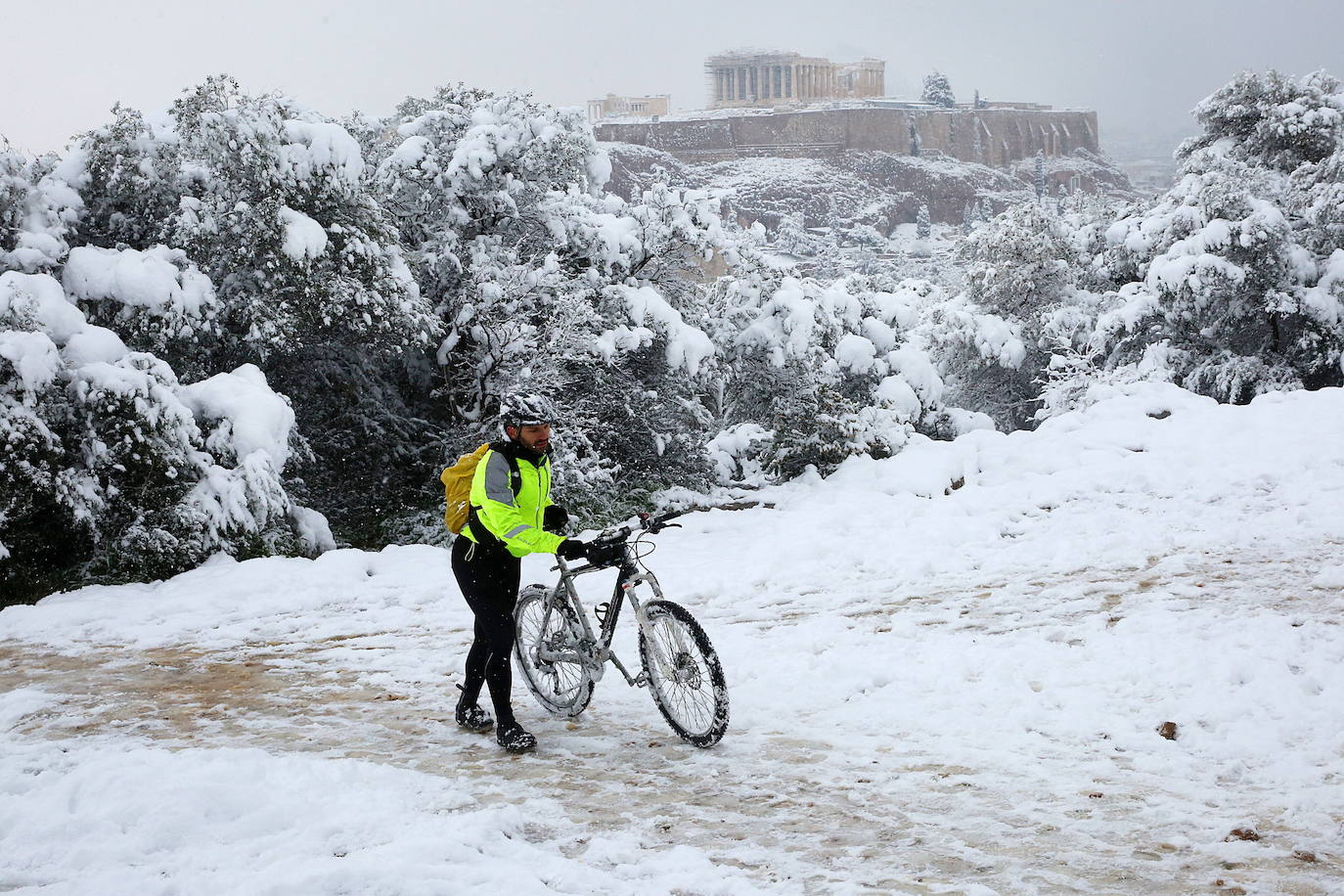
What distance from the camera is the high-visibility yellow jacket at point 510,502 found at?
486cm

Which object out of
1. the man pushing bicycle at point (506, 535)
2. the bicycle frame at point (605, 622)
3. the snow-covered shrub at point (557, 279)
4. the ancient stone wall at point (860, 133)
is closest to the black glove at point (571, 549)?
the man pushing bicycle at point (506, 535)

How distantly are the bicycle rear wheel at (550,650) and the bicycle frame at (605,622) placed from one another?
0.07 feet

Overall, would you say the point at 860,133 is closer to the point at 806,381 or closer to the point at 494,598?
the point at 806,381

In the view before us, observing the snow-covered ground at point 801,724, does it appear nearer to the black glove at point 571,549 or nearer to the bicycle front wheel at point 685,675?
the bicycle front wheel at point 685,675

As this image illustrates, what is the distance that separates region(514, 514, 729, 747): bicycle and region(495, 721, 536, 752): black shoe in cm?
54

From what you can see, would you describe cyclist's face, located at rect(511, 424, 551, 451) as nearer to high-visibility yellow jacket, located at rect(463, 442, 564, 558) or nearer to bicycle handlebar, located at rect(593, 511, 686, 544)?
high-visibility yellow jacket, located at rect(463, 442, 564, 558)

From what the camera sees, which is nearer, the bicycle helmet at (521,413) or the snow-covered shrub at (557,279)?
the bicycle helmet at (521,413)

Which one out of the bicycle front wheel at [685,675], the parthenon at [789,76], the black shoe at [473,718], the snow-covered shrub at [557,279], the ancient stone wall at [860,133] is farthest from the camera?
the parthenon at [789,76]

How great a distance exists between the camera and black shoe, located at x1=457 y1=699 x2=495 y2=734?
5.48 meters

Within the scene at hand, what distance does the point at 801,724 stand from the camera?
5477 millimetres

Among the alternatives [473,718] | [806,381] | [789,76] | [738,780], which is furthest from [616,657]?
[789,76]

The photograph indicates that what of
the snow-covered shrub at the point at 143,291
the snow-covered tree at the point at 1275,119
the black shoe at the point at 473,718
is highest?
the snow-covered tree at the point at 1275,119

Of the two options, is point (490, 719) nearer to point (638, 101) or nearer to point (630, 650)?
point (630, 650)

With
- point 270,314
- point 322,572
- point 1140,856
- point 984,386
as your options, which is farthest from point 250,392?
point 984,386
